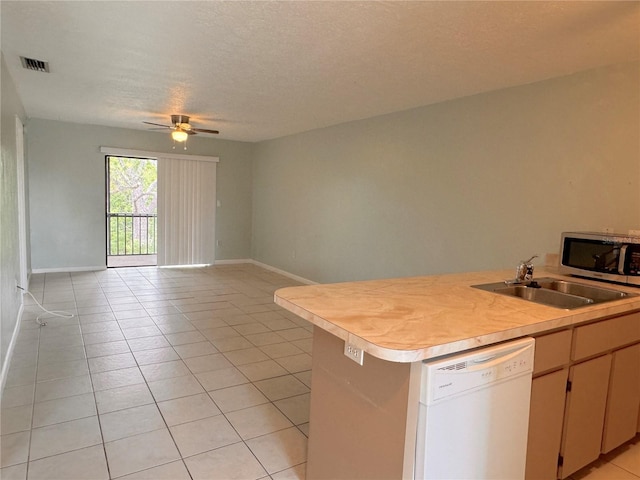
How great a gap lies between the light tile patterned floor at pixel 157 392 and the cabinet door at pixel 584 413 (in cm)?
133

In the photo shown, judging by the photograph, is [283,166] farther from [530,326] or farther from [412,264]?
[530,326]

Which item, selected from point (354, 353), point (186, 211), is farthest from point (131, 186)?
point (354, 353)

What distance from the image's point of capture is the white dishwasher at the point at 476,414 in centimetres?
137

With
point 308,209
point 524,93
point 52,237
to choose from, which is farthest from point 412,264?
point 52,237

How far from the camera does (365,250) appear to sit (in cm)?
518

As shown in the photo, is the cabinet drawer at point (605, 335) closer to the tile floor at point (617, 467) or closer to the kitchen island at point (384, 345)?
the kitchen island at point (384, 345)

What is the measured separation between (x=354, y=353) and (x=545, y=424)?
98 cm

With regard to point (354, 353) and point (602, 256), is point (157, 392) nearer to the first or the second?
point (354, 353)

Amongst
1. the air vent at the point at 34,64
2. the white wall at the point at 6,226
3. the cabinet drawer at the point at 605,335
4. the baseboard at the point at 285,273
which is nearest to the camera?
the cabinet drawer at the point at 605,335

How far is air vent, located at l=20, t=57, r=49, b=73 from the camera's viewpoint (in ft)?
10.7

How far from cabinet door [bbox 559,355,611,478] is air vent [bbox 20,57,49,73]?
4.28m

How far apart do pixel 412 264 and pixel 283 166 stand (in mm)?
3466

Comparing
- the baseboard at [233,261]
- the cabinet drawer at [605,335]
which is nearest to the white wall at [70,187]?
the baseboard at [233,261]

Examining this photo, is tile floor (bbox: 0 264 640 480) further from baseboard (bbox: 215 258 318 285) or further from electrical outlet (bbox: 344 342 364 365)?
baseboard (bbox: 215 258 318 285)
